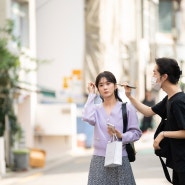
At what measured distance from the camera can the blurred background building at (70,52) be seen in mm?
29797

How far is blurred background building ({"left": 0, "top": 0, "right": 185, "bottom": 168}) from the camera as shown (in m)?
29.8

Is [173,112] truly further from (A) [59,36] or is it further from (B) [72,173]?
(A) [59,36]

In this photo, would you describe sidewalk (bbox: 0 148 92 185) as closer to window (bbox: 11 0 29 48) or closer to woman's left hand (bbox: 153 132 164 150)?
window (bbox: 11 0 29 48)

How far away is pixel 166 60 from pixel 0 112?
50.1 ft

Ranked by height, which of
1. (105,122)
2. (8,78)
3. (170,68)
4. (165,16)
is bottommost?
(105,122)

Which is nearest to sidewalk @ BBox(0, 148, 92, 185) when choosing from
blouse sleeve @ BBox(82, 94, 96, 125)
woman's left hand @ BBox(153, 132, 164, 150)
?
blouse sleeve @ BBox(82, 94, 96, 125)

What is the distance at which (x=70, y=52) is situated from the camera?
37750 mm

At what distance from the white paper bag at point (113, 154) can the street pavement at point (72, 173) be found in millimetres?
8581

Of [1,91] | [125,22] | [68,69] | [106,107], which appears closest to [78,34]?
[68,69]

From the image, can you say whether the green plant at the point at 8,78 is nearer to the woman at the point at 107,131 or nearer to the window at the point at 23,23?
the window at the point at 23,23

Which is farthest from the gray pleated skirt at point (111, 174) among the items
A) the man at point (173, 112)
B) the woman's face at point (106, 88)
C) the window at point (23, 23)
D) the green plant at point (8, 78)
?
the window at point (23, 23)

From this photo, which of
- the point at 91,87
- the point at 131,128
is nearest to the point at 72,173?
the point at 91,87

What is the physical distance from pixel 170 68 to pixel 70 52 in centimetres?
3016

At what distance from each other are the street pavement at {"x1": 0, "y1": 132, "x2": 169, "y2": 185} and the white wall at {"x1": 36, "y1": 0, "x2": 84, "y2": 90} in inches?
319
